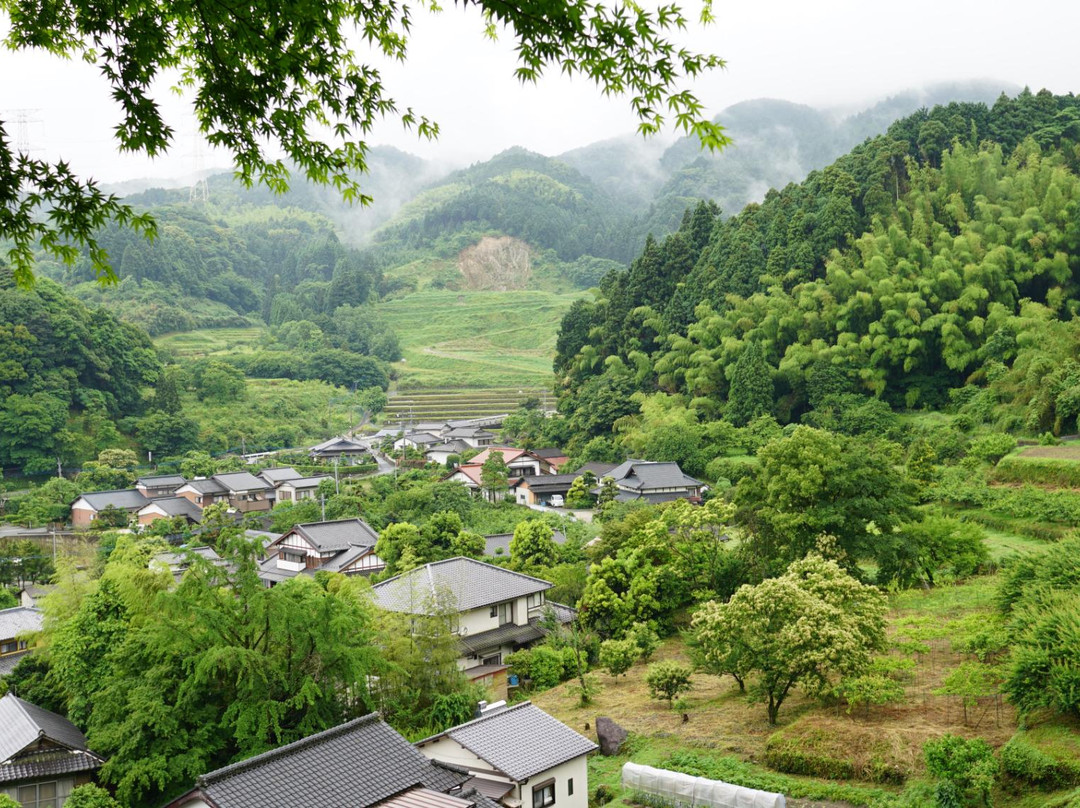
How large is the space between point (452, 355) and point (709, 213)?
26.6 meters

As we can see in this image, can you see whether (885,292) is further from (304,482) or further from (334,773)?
(334,773)

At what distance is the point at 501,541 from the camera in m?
21.5

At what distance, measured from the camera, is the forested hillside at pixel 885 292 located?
26500 millimetres

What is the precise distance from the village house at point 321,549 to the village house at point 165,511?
618cm

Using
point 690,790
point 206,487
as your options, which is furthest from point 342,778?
point 206,487

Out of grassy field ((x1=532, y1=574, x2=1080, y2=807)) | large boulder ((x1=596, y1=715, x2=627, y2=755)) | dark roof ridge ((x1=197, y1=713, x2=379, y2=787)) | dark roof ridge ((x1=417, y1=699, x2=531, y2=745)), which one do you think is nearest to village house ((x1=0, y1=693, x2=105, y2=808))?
dark roof ridge ((x1=197, y1=713, x2=379, y2=787))

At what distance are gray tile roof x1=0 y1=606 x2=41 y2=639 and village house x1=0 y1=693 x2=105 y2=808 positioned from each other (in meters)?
6.22

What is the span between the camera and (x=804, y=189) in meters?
34.7

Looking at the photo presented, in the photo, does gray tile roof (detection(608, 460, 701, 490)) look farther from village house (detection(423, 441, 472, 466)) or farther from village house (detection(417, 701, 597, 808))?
village house (detection(417, 701, 597, 808))

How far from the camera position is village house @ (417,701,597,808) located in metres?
9.18

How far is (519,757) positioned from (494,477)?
19.6m

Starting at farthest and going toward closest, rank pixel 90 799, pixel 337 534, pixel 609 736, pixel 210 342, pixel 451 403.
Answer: pixel 210 342, pixel 451 403, pixel 337 534, pixel 609 736, pixel 90 799

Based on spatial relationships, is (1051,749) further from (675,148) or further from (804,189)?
(675,148)

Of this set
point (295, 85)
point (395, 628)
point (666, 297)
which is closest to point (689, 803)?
point (395, 628)
